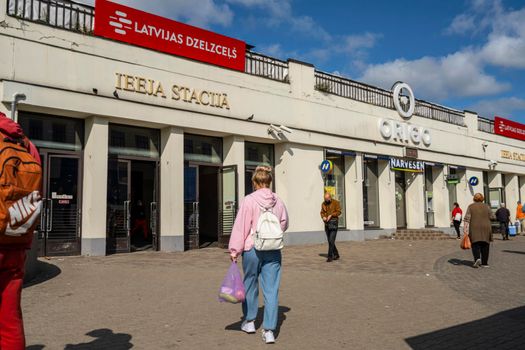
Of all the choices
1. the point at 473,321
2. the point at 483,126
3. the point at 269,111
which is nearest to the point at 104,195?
the point at 269,111

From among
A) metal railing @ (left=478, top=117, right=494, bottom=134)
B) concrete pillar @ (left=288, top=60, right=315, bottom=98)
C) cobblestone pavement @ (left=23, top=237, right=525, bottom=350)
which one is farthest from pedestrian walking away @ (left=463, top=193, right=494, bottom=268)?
metal railing @ (left=478, top=117, right=494, bottom=134)

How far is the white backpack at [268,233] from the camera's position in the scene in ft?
16.4

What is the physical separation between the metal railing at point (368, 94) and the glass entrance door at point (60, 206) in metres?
10.2

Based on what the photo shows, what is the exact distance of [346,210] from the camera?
805 inches

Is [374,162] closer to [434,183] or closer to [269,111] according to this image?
[434,183]

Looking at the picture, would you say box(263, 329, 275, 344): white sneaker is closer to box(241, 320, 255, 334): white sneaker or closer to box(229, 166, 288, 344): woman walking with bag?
box(229, 166, 288, 344): woman walking with bag

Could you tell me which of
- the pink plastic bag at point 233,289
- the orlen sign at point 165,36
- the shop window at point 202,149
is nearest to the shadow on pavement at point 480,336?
the pink plastic bag at point 233,289

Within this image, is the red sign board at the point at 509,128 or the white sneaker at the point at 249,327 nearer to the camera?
the white sneaker at the point at 249,327

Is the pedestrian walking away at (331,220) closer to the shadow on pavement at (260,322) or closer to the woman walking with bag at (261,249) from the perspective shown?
the shadow on pavement at (260,322)

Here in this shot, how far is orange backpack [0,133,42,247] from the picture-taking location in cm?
305

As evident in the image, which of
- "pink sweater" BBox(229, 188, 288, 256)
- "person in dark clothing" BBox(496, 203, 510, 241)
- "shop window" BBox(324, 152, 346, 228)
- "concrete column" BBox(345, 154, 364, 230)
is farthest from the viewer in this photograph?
"person in dark clothing" BBox(496, 203, 510, 241)

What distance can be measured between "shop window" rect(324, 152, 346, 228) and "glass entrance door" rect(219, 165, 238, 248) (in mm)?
5288

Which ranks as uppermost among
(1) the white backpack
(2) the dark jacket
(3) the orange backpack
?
(3) the orange backpack

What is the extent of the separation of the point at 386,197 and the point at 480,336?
17.1m
